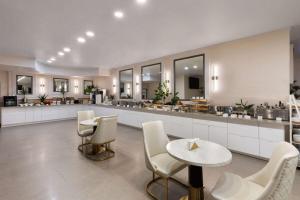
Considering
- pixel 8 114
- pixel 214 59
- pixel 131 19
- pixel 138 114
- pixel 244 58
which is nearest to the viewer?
pixel 131 19

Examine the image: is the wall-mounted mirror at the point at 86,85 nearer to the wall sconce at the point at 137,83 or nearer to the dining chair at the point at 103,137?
the wall sconce at the point at 137,83

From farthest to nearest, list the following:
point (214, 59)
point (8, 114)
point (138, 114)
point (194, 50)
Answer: point (8, 114) → point (138, 114) → point (194, 50) → point (214, 59)

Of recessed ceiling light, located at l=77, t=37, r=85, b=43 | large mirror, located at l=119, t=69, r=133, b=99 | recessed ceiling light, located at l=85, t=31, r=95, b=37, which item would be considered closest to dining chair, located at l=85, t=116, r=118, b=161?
recessed ceiling light, located at l=85, t=31, r=95, b=37

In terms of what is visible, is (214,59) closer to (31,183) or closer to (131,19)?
(131,19)

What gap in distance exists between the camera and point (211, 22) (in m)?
3.21

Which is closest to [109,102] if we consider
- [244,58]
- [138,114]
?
[138,114]

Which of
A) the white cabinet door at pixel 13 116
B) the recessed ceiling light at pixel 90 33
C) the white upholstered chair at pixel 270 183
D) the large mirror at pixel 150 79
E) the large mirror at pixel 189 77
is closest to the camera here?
the white upholstered chair at pixel 270 183

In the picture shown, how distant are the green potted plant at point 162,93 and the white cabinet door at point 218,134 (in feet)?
7.25

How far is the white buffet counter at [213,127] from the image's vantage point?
3320 mm

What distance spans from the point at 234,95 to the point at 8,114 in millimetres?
9098

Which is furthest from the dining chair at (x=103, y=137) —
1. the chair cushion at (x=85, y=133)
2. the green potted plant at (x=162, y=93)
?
the green potted plant at (x=162, y=93)

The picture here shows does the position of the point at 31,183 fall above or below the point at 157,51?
below

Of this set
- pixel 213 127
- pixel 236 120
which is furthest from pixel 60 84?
pixel 236 120

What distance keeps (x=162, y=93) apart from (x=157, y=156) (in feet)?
11.5
